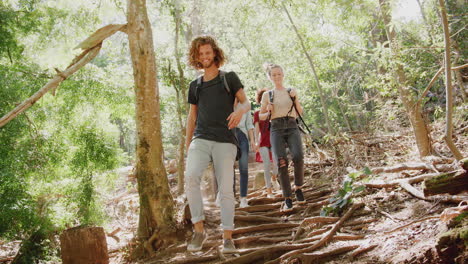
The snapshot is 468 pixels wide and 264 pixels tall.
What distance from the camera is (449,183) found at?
3221 mm

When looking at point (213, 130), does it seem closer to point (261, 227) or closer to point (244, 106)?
point (244, 106)

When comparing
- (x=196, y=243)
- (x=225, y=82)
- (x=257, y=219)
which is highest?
(x=225, y=82)

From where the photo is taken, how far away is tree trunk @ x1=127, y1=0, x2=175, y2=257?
541cm

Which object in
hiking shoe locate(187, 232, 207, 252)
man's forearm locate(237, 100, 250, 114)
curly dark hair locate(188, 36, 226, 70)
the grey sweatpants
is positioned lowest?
hiking shoe locate(187, 232, 207, 252)

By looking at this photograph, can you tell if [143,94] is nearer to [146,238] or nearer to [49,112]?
[146,238]

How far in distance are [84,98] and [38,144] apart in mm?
2738

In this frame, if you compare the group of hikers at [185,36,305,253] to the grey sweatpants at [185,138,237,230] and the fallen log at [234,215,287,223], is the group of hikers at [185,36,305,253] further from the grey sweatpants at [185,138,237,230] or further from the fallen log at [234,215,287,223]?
the fallen log at [234,215,287,223]

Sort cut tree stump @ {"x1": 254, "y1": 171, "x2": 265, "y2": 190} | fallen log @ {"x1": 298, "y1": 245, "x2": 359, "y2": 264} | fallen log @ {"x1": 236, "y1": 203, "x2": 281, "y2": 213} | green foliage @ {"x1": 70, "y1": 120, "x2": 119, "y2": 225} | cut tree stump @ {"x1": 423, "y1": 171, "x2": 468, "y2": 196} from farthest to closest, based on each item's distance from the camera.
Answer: cut tree stump @ {"x1": 254, "y1": 171, "x2": 265, "y2": 190} < green foliage @ {"x1": 70, "y1": 120, "x2": 119, "y2": 225} < fallen log @ {"x1": 236, "y1": 203, "x2": 281, "y2": 213} < fallen log @ {"x1": 298, "y1": 245, "x2": 359, "y2": 264} < cut tree stump @ {"x1": 423, "y1": 171, "x2": 468, "y2": 196}

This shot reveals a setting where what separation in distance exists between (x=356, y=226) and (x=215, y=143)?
2008 millimetres

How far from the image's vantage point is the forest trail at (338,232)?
312 cm

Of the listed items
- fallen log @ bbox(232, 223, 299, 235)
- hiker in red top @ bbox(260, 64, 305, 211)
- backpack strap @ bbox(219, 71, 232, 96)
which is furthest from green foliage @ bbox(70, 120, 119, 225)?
backpack strap @ bbox(219, 71, 232, 96)

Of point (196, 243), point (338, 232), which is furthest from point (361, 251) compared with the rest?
point (196, 243)

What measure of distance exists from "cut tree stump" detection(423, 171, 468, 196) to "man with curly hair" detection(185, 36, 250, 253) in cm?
192

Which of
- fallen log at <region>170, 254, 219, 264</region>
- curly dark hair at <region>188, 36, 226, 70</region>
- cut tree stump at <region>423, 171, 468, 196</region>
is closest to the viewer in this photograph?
cut tree stump at <region>423, 171, 468, 196</region>
